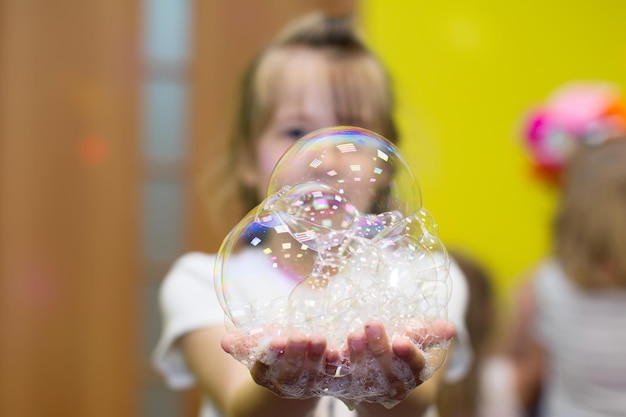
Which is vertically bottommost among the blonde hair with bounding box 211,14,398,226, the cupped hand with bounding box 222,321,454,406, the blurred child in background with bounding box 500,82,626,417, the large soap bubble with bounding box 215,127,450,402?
the blurred child in background with bounding box 500,82,626,417

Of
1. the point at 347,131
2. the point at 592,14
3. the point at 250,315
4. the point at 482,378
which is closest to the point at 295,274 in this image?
the point at 250,315

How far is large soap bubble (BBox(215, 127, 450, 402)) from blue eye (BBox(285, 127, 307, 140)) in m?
0.16

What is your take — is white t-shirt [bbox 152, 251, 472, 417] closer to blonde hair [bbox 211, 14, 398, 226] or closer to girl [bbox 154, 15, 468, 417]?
girl [bbox 154, 15, 468, 417]

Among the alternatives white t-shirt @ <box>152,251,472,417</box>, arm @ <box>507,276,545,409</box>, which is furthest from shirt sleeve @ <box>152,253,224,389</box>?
arm @ <box>507,276,545,409</box>

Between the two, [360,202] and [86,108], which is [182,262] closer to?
[360,202]

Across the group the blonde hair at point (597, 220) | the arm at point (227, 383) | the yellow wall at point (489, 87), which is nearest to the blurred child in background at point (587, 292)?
the blonde hair at point (597, 220)

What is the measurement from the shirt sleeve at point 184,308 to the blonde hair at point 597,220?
2.15ft

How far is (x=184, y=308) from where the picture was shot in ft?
2.62

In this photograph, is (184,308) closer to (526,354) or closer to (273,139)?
(273,139)

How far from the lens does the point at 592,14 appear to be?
1.98 meters

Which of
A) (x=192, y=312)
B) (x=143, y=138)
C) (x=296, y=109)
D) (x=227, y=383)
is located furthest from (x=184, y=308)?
(x=143, y=138)

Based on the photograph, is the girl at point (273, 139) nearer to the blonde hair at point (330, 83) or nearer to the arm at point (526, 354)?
the blonde hair at point (330, 83)

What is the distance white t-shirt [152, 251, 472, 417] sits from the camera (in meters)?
0.78

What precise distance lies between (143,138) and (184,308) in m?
1.27
